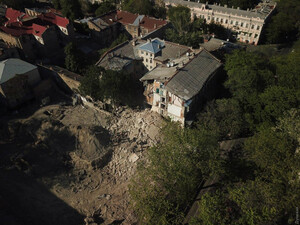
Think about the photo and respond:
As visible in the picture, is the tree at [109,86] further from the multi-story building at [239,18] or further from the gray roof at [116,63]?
the multi-story building at [239,18]

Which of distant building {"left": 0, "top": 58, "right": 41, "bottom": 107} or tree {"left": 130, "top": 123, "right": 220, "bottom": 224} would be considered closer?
tree {"left": 130, "top": 123, "right": 220, "bottom": 224}

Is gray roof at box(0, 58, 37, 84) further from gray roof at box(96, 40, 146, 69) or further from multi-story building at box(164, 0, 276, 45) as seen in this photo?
multi-story building at box(164, 0, 276, 45)

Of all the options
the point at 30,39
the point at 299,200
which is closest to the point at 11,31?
the point at 30,39

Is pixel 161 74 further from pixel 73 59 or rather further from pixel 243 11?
pixel 243 11

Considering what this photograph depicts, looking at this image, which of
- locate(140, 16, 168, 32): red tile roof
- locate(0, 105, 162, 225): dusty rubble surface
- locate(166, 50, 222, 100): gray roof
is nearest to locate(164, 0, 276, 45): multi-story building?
locate(140, 16, 168, 32): red tile roof

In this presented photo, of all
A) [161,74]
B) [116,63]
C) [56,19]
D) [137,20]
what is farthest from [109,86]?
[137,20]

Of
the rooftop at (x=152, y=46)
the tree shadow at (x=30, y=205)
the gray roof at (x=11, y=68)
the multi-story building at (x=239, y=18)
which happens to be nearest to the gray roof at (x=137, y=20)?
the rooftop at (x=152, y=46)

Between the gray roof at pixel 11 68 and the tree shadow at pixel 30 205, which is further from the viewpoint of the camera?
the gray roof at pixel 11 68
